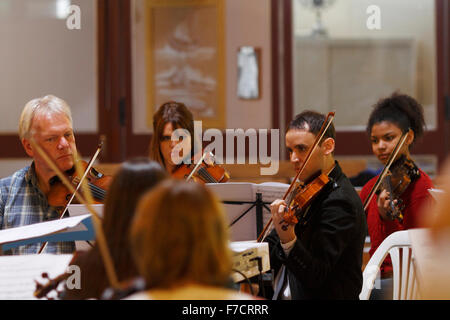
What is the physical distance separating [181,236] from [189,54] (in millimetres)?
3967

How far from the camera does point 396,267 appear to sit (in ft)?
8.92

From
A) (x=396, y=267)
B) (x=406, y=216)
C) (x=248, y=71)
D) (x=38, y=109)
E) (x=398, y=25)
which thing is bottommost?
(x=396, y=267)

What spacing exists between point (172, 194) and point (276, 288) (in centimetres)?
184

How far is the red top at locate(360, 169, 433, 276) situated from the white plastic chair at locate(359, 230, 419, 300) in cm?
25

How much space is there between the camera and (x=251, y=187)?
8.68ft

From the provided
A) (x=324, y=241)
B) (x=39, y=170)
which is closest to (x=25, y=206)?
(x=39, y=170)

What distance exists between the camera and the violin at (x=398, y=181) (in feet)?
9.84

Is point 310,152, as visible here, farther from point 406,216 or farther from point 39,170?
point 39,170

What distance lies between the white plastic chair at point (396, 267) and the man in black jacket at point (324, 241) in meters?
0.26

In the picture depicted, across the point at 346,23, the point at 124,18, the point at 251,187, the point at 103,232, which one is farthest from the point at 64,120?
the point at 346,23

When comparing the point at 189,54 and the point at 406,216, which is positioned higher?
the point at 189,54

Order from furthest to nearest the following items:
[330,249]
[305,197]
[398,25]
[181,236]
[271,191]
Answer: [398,25] → [271,191] → [305,197] → [330,249] → [181,236]

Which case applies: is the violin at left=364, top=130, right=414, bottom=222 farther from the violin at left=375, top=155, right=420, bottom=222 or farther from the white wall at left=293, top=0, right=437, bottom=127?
the white wall at left=293, top=0, right=437, bottom=127
